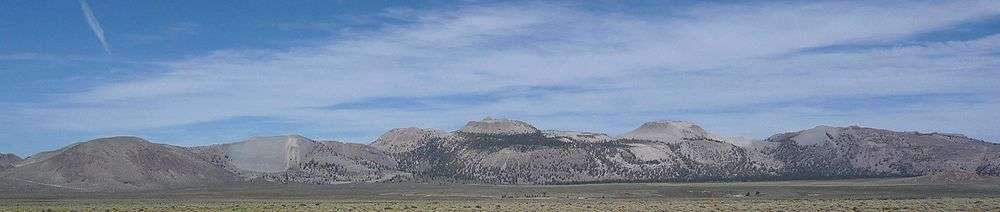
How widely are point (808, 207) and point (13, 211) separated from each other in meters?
64.9

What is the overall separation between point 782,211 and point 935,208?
39.8ft

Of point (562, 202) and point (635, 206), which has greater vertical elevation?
point (562, 202)

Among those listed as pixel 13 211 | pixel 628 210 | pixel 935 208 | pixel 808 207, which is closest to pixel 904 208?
pixel 935 208

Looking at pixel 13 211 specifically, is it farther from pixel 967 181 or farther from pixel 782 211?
pixel 967 181

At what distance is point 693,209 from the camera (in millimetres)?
75812

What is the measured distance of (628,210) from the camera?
74062 millimetres

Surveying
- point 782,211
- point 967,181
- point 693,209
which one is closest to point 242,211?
point 693,209

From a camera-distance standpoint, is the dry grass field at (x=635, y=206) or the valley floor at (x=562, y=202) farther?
the valley floor at (x=562, y=202)

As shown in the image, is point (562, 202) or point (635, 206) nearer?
point (635, 206)

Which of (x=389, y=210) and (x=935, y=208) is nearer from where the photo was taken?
(x=935, y=208)

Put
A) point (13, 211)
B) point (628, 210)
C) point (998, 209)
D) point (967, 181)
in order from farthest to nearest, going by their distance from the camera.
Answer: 1. point (967, 181)
2. point (13, 211)
3. point (628, 210)
4. point (998, 209)

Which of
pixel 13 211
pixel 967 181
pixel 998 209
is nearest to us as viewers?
pixel 998 209

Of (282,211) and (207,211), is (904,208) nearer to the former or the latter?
Answer: (282,211)

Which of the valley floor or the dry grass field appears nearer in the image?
the dry grass field
